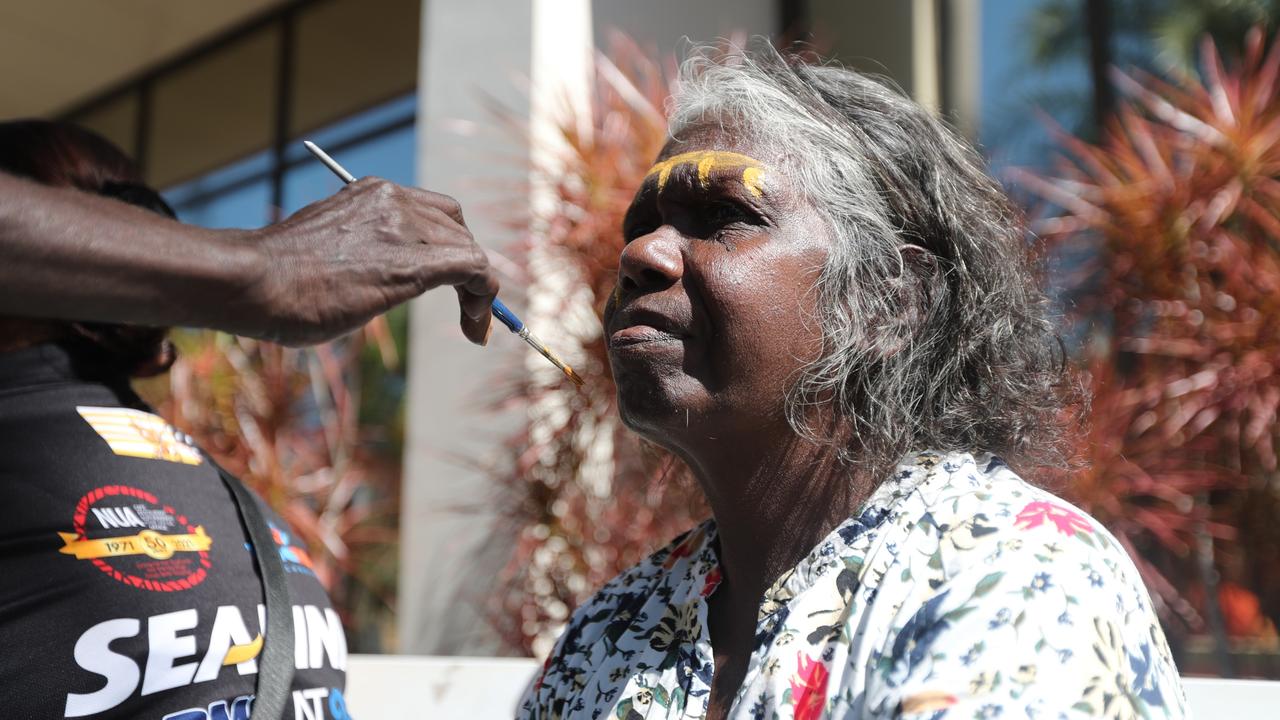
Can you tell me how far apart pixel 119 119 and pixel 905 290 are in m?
8.80

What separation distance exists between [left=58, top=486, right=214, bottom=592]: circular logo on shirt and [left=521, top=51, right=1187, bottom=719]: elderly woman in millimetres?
585

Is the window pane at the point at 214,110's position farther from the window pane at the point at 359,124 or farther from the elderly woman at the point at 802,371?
the elderly woman at the point at 802,371

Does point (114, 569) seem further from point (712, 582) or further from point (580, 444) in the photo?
point (580, 444)

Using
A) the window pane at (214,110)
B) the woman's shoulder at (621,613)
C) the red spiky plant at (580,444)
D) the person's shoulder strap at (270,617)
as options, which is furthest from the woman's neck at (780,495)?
the window pane at (214,110)

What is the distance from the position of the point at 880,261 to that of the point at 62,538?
1.22 metres

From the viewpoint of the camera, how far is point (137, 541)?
61.7 inches

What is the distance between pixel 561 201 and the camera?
3.71 m

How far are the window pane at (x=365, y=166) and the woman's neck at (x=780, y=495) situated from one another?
5281 mm

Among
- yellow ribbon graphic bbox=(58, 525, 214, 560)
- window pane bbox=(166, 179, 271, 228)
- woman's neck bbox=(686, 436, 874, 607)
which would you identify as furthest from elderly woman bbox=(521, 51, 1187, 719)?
window pane bbox=(166, 179, 271, 228)

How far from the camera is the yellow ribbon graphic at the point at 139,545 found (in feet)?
4.98

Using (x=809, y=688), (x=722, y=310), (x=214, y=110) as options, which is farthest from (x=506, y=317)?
(x=214, y=110)

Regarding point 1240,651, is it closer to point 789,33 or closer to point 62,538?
point 789,33

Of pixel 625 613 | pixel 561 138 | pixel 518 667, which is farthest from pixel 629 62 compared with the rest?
pixel 625 613

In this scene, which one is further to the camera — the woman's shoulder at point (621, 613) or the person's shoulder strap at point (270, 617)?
the woman's shoulder at point (621, 613)
